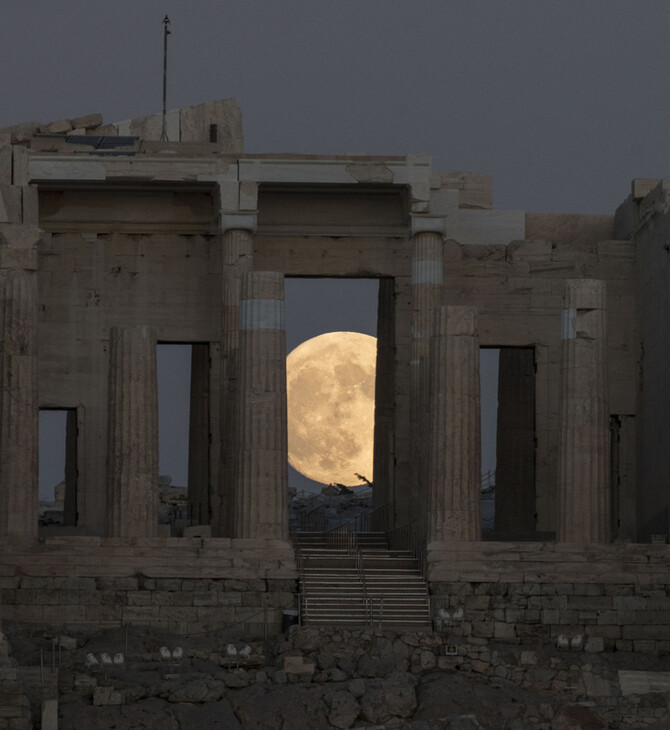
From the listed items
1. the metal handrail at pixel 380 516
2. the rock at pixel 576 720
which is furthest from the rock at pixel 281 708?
the metal handrail at pixel 380 516

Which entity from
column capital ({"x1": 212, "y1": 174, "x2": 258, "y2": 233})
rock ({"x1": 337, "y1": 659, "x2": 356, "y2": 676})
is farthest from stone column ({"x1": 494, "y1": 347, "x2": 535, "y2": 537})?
rock ({"x1": 337, "y1": 659, "x2": 356, "y2": 676})

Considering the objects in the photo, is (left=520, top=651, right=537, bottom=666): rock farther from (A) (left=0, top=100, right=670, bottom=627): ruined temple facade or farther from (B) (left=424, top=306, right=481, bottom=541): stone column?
(A) (left=0, top=100, right=670, bottom=627): ruined temple facade

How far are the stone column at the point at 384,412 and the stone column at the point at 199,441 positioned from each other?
4.42 meters

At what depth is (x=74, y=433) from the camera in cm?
5941

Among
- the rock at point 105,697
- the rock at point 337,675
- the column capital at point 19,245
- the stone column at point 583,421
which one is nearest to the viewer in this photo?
the rock at point 105,697

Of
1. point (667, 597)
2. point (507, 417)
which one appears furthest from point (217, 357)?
point (667, 597)

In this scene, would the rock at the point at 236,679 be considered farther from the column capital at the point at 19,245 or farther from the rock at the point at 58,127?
the rock at the point at 58,127

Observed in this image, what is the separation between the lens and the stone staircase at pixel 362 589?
154ft

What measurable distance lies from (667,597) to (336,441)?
2093 cm

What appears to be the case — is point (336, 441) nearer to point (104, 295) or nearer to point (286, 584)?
point (104, 295)

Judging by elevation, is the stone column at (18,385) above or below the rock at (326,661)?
above

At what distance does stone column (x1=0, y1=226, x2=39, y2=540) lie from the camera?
4934cm

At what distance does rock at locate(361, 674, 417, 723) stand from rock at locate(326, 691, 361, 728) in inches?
6.9

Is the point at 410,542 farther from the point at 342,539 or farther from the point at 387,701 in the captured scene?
the point at 387,701
